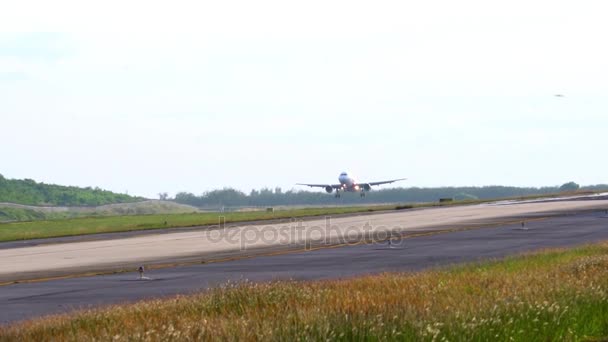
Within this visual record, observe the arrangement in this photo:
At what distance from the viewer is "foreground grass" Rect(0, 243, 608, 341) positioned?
13.4 meters

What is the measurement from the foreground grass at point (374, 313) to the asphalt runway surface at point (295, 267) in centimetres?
509

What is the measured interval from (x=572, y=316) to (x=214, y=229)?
55383 millimetres

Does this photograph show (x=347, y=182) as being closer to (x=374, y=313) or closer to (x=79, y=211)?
(x=79, y=211)

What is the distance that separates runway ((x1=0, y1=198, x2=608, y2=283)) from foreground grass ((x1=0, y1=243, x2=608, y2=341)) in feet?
56.5

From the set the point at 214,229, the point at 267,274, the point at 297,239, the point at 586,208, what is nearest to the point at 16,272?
the point at 267,274

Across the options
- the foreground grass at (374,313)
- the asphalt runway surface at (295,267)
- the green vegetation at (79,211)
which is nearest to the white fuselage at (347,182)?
the green vegetation at (79,211)

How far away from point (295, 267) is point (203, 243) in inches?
726

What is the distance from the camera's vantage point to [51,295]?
2861cm

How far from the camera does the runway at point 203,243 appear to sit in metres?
41.9

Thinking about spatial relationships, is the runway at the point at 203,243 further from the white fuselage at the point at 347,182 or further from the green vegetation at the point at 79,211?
the green vegetation at the point at 79,211

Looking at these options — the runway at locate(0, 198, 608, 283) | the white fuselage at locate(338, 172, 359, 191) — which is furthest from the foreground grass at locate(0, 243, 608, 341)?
the white fuselage at locate(338, 172, 359, 191)

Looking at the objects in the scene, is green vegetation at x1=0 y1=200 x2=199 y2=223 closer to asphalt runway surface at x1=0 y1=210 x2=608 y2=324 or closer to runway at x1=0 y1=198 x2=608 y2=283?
runway at x1=0 y1=198 x2=608 y2=283

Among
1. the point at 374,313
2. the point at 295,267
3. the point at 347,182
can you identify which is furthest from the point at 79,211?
the point at 374,313

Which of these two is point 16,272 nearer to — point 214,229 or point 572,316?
point 572,316
